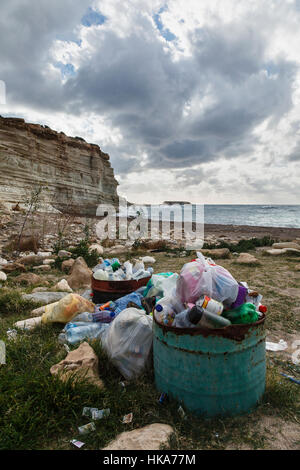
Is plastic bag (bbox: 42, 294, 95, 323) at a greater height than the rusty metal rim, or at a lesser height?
lesser

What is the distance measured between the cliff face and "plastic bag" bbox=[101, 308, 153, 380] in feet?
39.4

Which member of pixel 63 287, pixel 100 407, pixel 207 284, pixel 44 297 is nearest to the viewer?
pixel 100 407

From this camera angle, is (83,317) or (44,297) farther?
(44,297)

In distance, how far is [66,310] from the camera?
304 centimetres

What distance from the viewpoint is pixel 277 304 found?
3961mm

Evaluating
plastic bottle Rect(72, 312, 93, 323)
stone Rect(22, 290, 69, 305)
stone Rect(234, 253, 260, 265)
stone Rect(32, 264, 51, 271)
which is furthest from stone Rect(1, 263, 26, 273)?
stone Rect(234, 253, 260, 265)

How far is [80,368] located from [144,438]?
69 centimetres

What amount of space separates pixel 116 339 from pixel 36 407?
70 cm

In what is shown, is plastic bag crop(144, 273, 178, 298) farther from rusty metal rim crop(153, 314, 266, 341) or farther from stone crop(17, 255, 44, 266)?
stone crop(17, 255, 44, 266)

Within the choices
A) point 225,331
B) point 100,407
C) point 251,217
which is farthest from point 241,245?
point 251,217

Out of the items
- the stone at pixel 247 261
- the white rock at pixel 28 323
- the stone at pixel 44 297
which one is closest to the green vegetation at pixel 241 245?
the stone at pixel 247 261

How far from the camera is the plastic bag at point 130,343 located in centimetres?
211

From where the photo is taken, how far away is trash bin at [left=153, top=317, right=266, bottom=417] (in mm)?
1648

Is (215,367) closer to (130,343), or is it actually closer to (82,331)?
(130,343)
